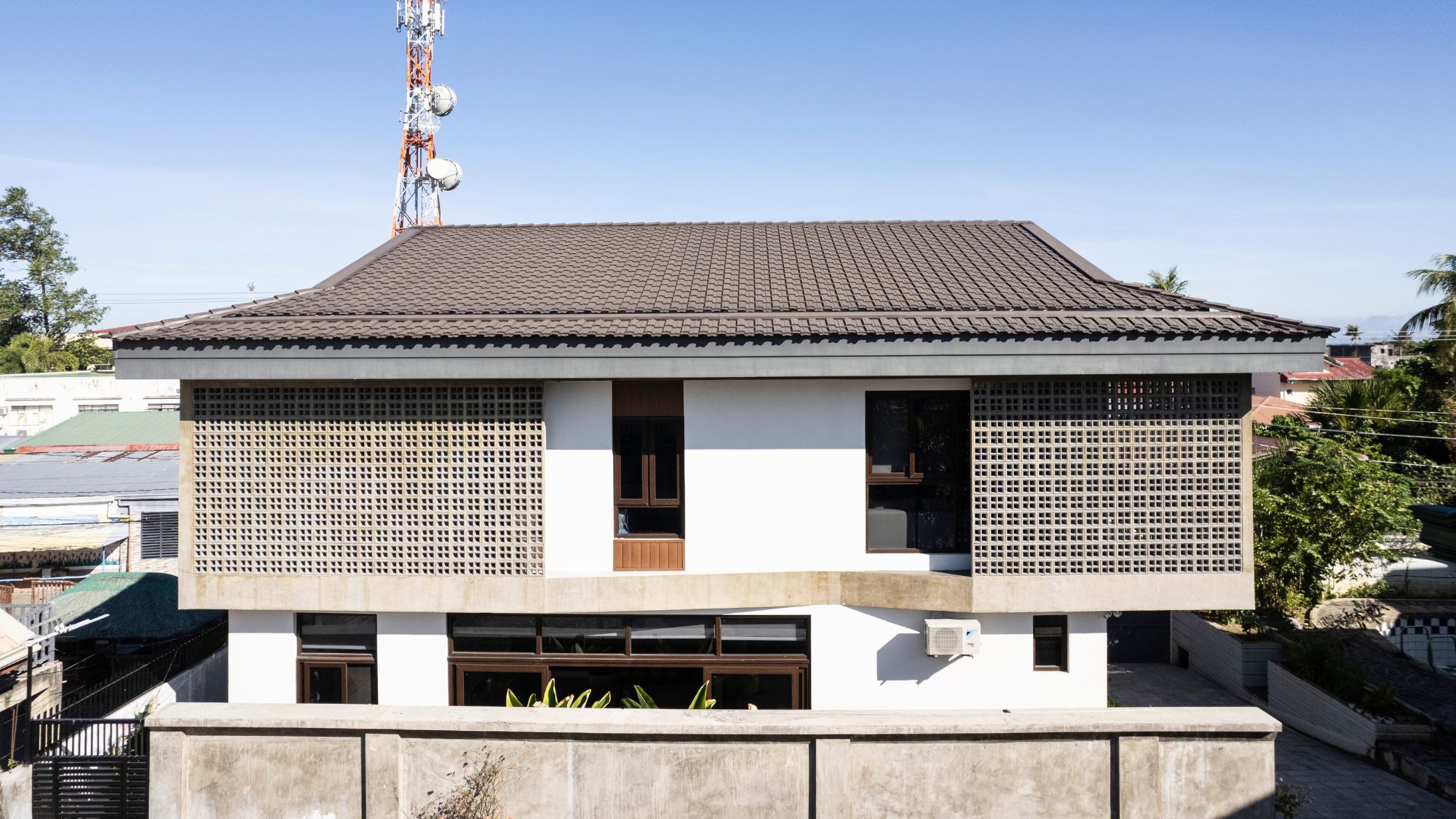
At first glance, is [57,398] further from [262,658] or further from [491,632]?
[491,632]

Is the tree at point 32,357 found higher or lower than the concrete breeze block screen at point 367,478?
higher

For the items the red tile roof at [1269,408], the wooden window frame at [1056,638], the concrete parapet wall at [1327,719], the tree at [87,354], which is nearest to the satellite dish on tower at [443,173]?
the wooden window frame at [1056,638]

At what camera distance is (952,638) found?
9.57 m

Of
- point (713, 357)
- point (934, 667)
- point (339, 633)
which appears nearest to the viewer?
point (713, 357)

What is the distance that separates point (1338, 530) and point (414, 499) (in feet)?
54.2

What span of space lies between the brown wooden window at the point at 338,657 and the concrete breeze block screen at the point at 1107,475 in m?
7.71

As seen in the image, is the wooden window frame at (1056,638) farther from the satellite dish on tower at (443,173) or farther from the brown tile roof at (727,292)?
the satellite dish on tower at (443,173)

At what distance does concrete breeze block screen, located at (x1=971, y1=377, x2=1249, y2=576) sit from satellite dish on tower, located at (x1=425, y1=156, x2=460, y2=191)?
2082cm

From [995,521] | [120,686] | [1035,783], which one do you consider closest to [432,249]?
[120,686]

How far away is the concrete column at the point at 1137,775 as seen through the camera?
7984mm

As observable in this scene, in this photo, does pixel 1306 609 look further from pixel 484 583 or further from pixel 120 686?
pixel 120 686

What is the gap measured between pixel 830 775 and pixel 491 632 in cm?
471

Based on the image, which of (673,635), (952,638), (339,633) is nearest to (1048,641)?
(952,638)

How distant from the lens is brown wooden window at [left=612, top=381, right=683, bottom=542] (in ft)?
33.0
